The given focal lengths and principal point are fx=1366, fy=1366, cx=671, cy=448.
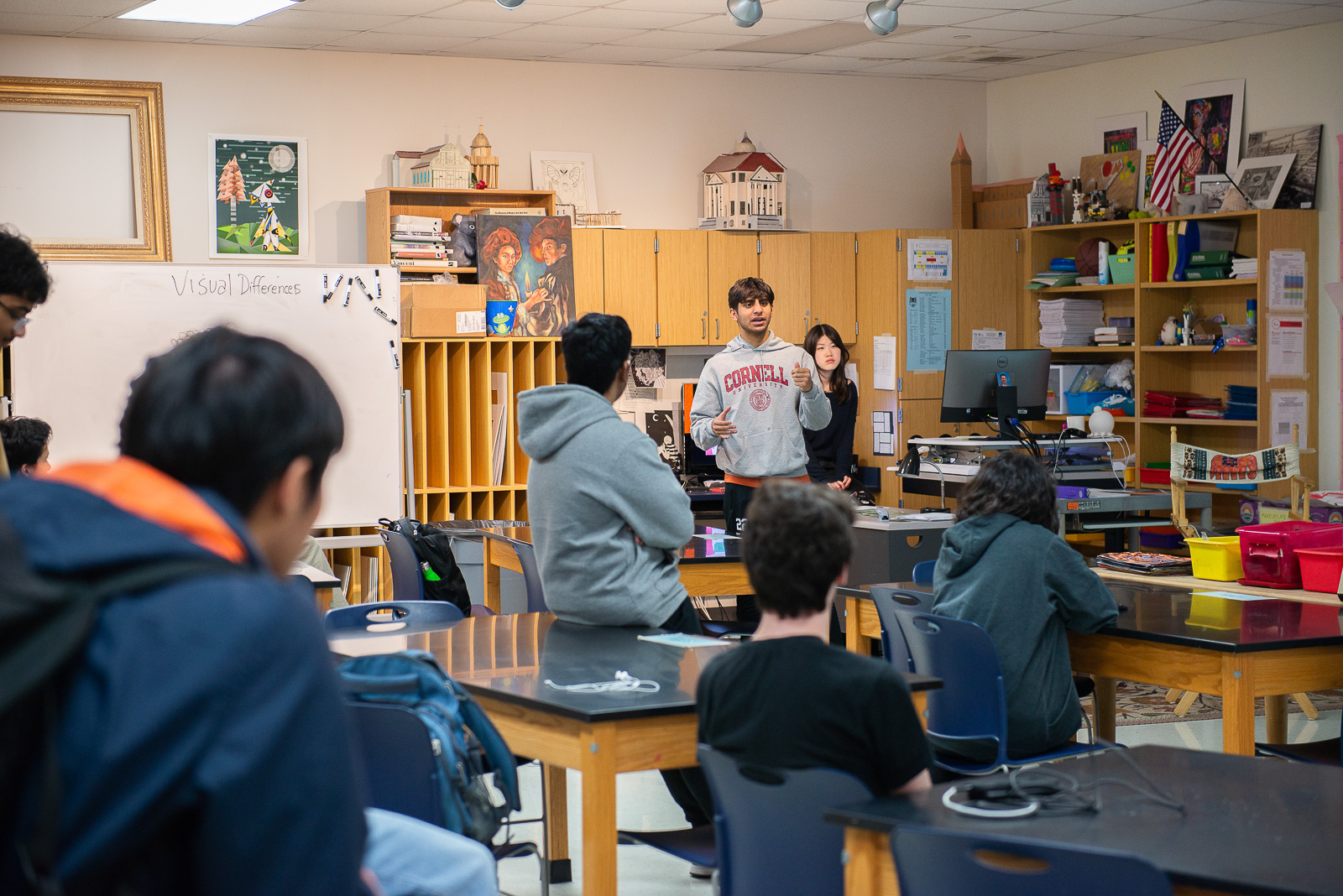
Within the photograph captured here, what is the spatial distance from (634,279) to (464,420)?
1396mm

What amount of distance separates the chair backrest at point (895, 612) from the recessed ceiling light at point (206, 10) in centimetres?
420

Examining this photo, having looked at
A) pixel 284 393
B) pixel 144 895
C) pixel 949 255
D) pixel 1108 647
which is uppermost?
pixel 949 255

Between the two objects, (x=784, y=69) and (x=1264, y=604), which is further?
(x=784, y=69)

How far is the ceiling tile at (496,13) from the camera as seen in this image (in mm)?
6562

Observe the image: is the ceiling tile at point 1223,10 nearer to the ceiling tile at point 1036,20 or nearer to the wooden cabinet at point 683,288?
the ceiling tile at point 1036,20

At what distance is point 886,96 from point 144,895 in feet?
28.3

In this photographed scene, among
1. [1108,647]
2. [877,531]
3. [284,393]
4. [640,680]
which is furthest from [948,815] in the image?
[877,531]

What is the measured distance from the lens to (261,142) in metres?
7.31

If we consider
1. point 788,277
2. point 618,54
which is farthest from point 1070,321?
point 618,54

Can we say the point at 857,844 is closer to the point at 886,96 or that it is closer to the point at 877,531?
the point at 877,531

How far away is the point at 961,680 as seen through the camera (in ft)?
10.7

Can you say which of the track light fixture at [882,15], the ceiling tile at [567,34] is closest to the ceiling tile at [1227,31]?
the track light fixture at [882,15]

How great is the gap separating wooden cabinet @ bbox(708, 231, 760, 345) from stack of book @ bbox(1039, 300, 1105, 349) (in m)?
1.87

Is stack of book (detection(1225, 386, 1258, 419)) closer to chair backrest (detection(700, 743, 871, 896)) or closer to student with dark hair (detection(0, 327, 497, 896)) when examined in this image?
chair backrest (detection(700, 743, 871, 896))
